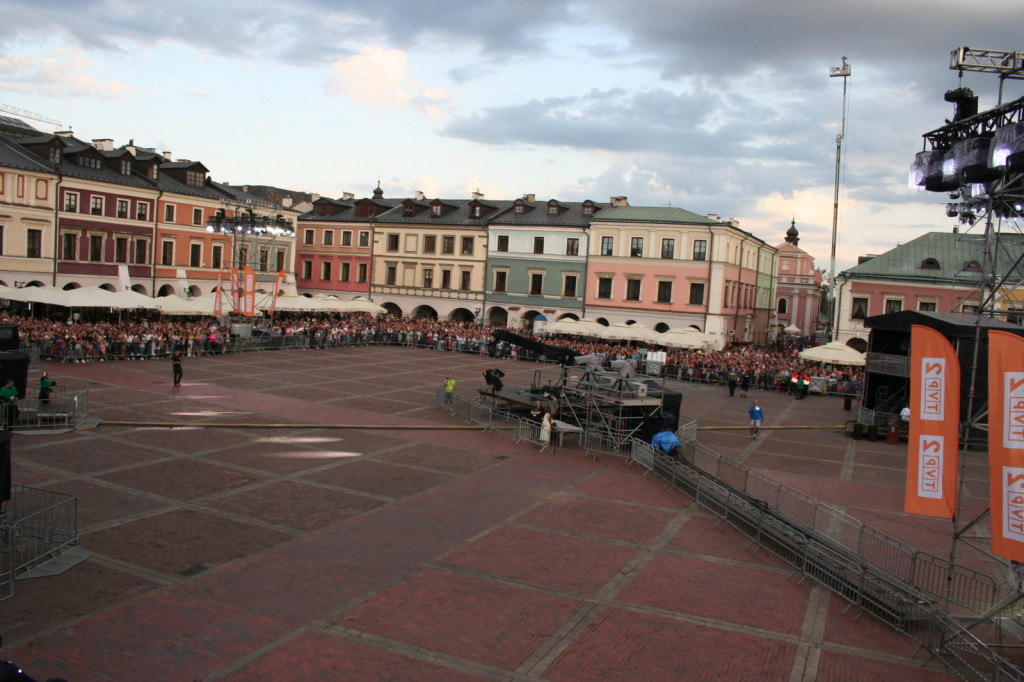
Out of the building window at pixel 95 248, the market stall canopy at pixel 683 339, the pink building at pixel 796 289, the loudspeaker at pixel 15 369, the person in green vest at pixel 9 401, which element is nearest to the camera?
the person in green vest at pixel 9 401

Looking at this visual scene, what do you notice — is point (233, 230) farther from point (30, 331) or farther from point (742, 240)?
point (742, 240)

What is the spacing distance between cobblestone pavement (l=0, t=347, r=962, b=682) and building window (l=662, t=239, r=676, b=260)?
3123 centimetres

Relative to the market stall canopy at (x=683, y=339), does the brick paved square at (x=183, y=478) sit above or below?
below

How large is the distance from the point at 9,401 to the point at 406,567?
13434 millimetres

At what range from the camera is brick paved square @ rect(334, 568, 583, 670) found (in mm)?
9664

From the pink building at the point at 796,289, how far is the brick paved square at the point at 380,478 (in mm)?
78272

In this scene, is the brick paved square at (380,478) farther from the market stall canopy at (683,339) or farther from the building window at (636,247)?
the building window at (636,247)

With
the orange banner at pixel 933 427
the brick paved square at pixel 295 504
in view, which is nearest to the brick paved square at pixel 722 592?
the orange banner at pixel 933 427

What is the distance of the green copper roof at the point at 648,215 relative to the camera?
5250cm

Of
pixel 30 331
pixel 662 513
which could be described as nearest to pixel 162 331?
pixel 30 331

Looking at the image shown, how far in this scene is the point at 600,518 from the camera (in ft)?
49.9

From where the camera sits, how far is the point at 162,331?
37281mm

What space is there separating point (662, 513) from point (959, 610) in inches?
227

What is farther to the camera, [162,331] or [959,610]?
[162,331]
